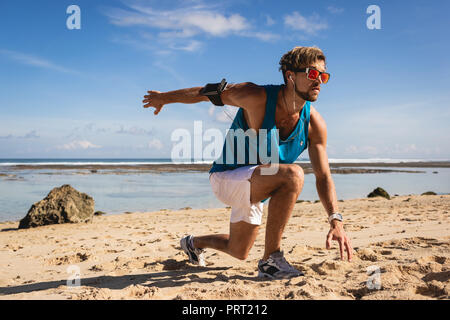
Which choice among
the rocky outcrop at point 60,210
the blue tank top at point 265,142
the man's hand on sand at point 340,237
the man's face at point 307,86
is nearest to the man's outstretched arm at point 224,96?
the blue tank top at point 265,142

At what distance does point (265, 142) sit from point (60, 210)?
5.66 meters

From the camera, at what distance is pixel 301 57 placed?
9.36 ft

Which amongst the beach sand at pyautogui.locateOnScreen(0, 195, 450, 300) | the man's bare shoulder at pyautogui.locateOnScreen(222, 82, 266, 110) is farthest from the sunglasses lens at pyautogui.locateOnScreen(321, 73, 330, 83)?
the beach sand at pyautogui.locateOnScreen(0, 195, 450, 300)

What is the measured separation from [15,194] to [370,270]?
11834mm

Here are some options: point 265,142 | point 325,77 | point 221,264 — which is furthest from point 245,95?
point 221,264

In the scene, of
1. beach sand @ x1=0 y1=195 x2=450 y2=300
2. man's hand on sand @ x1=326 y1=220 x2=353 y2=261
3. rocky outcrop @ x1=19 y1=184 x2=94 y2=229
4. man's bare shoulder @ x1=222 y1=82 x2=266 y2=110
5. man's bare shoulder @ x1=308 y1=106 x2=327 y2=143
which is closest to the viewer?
beach sand @ x1=0 y1=195 x2=450 y2=300

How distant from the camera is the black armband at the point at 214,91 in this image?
2859mm

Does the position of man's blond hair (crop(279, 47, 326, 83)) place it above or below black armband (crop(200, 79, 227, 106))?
above

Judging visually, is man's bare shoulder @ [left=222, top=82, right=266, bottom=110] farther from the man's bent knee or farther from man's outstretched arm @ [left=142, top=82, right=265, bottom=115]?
the man's bent knee

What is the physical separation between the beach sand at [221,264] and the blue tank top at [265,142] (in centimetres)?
100

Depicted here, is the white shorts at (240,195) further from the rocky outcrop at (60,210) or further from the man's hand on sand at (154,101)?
the rocky outcrop at (60,210)

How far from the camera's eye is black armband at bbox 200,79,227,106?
113 inches
